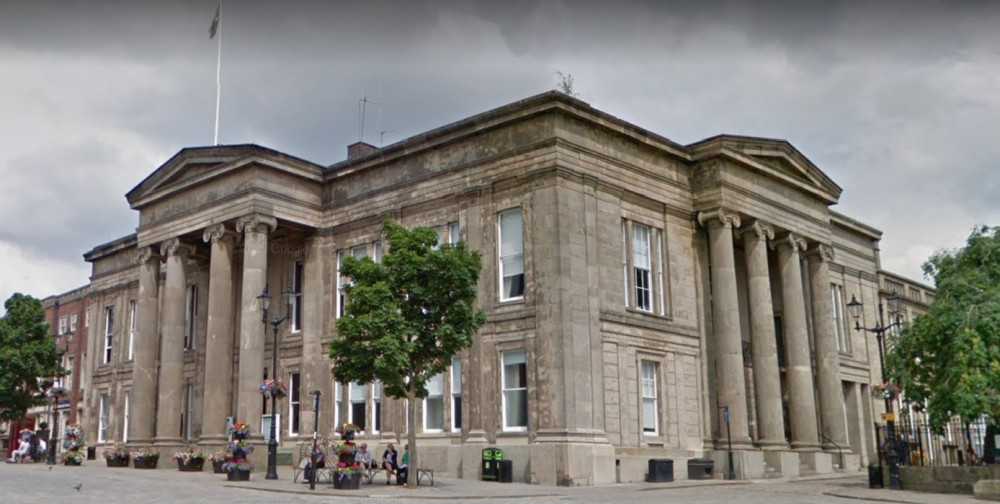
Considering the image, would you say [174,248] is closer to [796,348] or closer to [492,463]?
[492,463]

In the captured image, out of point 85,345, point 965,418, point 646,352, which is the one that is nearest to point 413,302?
point 646,352

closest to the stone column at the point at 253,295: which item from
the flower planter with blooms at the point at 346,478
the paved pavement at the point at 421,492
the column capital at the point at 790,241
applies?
the paved pavement at the point at 421,492

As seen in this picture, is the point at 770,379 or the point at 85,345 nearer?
the point at 770,379

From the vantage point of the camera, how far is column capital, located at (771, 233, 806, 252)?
39.7m

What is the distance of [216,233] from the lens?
125 feet

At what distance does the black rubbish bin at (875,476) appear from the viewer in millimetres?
27641

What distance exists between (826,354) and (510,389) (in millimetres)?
17164

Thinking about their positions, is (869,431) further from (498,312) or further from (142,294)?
(142,294)

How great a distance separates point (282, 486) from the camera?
1035 inches

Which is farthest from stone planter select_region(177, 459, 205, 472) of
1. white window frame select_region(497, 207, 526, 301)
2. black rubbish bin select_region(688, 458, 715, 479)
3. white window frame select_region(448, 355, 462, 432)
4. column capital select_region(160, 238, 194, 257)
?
black rubbish bin select_region(688, 458, 715, 479)

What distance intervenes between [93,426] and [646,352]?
34.4 meters

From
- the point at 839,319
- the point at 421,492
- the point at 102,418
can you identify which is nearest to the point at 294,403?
the point at 421,492

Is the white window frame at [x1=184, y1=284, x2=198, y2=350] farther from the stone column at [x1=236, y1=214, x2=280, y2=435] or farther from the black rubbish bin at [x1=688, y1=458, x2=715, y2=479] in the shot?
the black rubbish bin at [x1=688, y1=458, x2=715, y2=479]

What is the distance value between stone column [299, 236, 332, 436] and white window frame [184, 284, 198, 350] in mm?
8987
